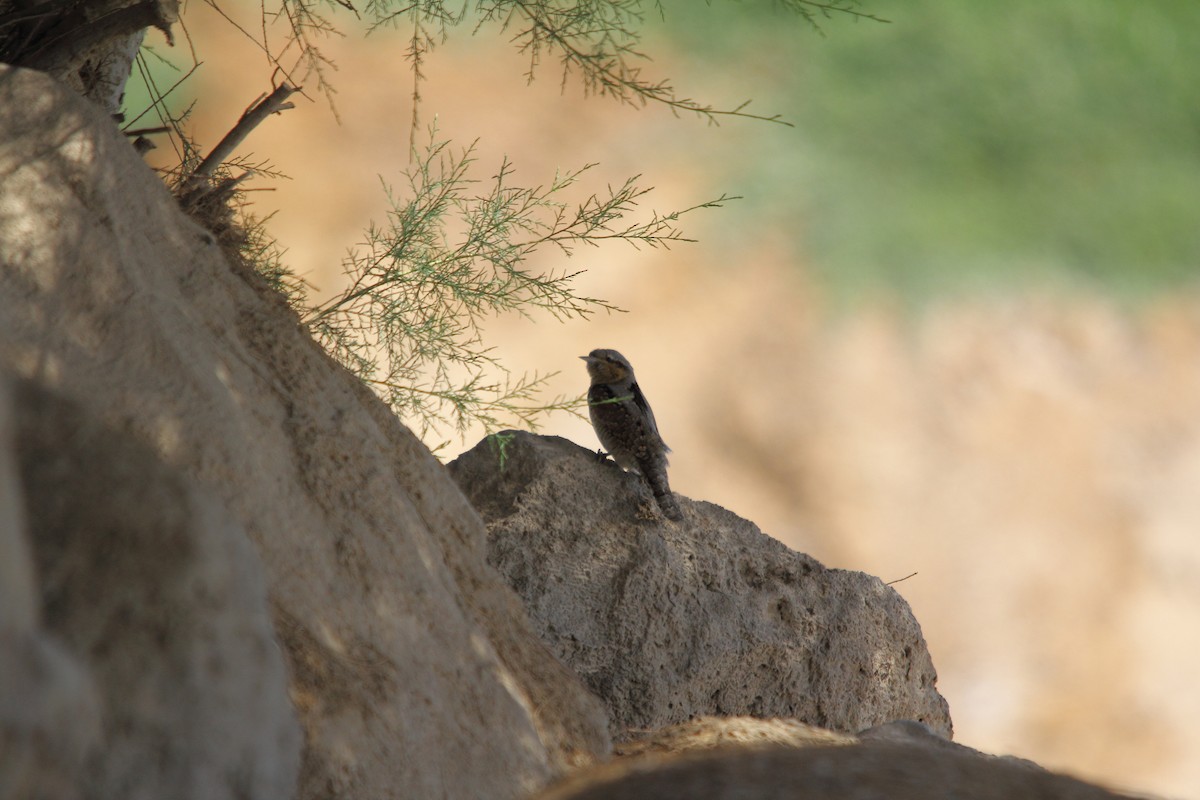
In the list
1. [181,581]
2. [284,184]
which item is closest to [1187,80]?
[284,184]

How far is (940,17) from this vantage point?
9.83 meters

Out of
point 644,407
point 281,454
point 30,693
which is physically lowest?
point 30,693

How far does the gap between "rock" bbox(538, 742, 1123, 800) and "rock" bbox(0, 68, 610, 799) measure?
47 centimetres

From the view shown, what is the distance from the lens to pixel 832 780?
2.08m

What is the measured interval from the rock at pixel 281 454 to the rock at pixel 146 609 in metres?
0.07

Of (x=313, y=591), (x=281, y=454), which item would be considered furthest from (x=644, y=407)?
(x=313, y=591)

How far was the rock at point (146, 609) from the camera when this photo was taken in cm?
171

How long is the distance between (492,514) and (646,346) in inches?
227

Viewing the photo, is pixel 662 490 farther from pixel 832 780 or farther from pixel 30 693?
pixel 30 693

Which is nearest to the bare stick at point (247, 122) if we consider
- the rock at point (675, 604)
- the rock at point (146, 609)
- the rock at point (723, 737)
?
the rock at point (675, 604)

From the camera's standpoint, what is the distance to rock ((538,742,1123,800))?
204 centimetres

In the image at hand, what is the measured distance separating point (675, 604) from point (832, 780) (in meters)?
2.27

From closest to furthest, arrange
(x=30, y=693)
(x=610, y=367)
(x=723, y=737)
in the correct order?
(x=30, y=693) → (x=723, y=737) → (x=610, y=367)

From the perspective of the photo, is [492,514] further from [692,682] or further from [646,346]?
[646,346]
